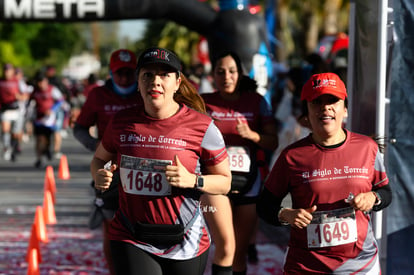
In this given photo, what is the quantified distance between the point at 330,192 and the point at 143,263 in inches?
40.0

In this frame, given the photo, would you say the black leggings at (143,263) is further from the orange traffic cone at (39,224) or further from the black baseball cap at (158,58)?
the orange traffic cone at (39,224)

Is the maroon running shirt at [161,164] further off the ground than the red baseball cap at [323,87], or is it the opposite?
the red baseball cap at [323,87]

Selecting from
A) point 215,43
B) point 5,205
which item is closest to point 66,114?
point 5,205

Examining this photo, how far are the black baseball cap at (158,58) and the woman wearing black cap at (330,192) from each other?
683mm

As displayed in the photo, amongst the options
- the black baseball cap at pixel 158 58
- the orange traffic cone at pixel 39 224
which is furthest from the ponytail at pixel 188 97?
the orange traffic cone at pixel 39 224

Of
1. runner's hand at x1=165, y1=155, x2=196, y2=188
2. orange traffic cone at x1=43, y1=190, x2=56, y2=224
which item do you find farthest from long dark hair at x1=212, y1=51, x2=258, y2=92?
orange traffic cone at x1=43, y1=190, x2=56, y2=224

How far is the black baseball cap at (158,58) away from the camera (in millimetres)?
4148

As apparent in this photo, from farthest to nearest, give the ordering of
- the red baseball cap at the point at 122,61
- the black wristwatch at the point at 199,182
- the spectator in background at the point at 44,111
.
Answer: the spectator in background at the point at 44,111 → the red baseball cap at the point at 122,61 → the black wristwatch at the point at 199,182

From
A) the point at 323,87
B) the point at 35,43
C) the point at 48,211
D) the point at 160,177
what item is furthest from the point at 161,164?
the point at 35,43

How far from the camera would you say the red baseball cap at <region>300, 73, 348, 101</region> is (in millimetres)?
3998

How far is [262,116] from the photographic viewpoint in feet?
20.8

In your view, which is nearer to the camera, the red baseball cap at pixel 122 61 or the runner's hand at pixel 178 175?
the runner's hand at pixel 178 175

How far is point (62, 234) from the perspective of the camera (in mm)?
9742

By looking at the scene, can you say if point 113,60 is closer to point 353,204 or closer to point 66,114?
point 353,204
